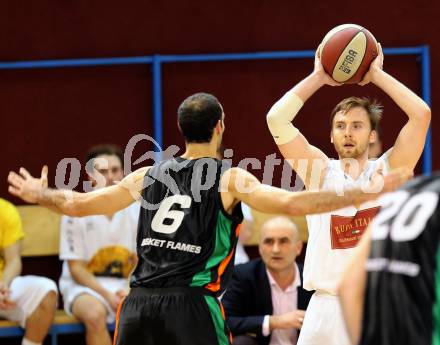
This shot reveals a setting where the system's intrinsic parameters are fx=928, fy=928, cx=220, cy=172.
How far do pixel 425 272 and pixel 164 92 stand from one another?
→ 5.57 metres

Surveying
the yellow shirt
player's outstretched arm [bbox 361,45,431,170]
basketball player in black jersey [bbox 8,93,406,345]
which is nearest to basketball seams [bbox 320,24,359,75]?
player's outstretched arm [bbox 361,45,431,170]

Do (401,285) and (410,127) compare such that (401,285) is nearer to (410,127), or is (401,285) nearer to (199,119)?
(199,119)

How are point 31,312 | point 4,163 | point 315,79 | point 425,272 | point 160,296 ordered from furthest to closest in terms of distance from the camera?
point 4,163, point 31,312, point 315,79, point 160,296, point 425,272

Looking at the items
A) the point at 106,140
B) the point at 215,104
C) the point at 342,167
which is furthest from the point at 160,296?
the point at 106,140

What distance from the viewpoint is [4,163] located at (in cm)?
812

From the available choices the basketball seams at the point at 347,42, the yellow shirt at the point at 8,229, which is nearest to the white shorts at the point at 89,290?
the yellow shirt at the point at 8,229

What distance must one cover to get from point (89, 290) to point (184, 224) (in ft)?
9.13

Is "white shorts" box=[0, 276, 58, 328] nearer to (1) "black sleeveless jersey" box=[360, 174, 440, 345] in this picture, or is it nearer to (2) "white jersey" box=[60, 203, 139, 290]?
(2) "white jersey" box=[60, 203, 139, 290]

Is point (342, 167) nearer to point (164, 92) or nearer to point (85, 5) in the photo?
point (164, 92)

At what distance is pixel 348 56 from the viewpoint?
5.26 meters

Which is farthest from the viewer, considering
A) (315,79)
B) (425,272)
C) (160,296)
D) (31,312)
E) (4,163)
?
(4,163)

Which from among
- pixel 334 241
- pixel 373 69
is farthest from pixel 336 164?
pixel 373 69

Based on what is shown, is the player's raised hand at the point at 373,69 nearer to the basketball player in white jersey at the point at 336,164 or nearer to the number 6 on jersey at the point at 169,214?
the basketball player in white jersey at the point at 336,164

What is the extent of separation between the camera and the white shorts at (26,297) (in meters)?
7.04
